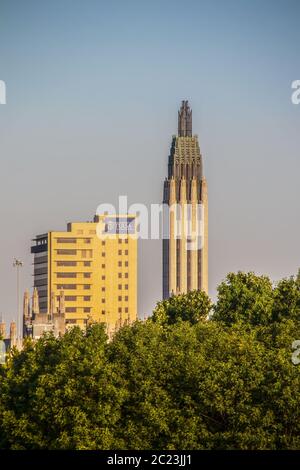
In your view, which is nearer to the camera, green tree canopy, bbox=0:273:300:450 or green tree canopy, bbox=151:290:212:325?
green tree canopy, bbox=0:273:300:450

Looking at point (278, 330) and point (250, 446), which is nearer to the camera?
point (250, 446)

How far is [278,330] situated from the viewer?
12550 centimetres

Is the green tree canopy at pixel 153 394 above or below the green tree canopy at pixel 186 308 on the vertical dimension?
below

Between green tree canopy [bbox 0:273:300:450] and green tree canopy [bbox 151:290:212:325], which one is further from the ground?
green tree canopy [bbox 151:290:212:325]

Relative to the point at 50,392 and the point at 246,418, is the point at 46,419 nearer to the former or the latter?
the point at 50,392

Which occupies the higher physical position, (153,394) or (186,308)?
(186,308)

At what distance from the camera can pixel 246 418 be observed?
103 m

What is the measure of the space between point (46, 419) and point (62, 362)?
4.89 metres

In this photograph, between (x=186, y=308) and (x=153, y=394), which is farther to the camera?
(x=186, y=308)
